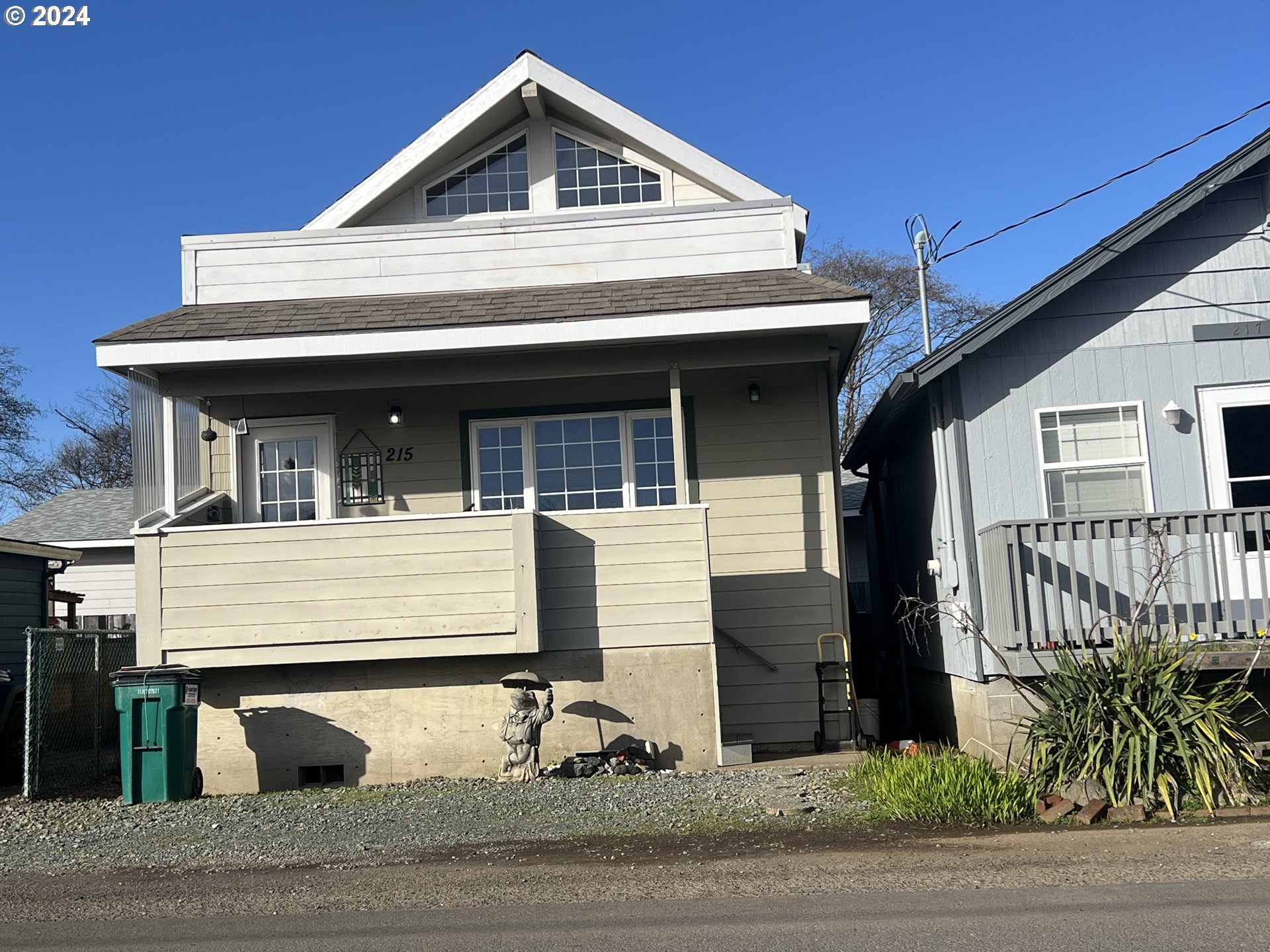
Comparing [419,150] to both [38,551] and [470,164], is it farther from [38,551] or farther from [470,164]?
[38,551]

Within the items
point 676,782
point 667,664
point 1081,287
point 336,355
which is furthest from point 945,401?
point 336,355

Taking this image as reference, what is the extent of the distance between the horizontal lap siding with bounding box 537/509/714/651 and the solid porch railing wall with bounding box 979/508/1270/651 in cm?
258

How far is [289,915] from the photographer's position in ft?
20.1

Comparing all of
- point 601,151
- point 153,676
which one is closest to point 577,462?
point 601,151

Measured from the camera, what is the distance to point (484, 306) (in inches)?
470

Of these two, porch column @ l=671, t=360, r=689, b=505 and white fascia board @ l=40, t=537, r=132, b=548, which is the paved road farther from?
white fascia board @ l=40, t=537, r=132, b=548

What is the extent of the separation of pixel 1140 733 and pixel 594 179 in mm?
8811

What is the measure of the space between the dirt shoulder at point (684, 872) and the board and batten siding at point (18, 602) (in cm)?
907

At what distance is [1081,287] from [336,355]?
6.88 meters

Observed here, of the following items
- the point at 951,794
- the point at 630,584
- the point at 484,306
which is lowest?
the point at 951,794

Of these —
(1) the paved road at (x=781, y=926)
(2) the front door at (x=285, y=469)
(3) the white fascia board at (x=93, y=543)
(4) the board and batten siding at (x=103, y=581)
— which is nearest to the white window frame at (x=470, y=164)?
(2) the front door at (x=285, y=469)

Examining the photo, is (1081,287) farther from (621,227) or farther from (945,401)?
(621,227)

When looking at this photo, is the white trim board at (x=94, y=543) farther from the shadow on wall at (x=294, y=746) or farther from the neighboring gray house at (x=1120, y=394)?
the neighboring gray house at (x=1120, y=394)

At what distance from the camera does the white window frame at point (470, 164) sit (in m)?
13.9
